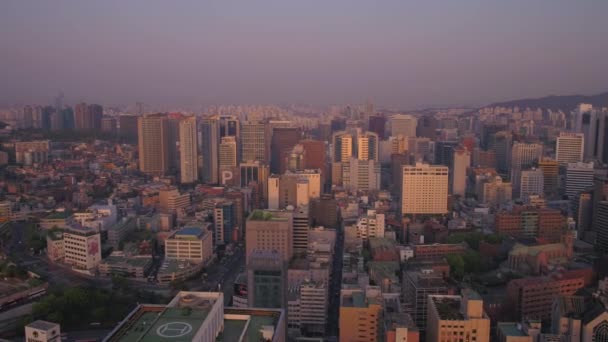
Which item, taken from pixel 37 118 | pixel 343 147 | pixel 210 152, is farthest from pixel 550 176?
pixel 37 118

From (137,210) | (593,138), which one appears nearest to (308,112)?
(593,138)

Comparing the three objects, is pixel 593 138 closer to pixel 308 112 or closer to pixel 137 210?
pixel 137 210

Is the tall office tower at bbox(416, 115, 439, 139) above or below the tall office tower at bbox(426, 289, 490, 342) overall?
above

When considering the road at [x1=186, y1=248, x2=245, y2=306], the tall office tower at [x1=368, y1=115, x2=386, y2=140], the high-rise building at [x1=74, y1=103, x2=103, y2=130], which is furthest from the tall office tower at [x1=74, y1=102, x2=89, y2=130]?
the road at [x1=186, y1=248, x2=245, y2=306]

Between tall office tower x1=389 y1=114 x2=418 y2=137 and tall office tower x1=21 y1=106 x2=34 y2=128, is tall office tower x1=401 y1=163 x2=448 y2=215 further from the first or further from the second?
tall office tower x1=21 y1=106 x2=34 y2=128

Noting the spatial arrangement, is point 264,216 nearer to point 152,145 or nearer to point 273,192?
point 273,192

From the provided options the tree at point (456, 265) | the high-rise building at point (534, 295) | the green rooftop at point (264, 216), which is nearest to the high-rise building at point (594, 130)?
the tree at point (456, 265)
